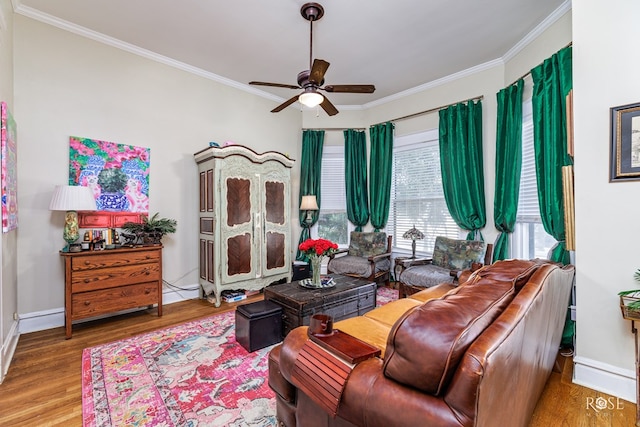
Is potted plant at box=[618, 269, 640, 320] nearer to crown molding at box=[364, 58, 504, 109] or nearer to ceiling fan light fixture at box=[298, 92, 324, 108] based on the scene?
ceiling fan light fixture at box=[298, 92, 324, 108]

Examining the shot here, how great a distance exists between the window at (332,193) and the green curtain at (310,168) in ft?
0.55

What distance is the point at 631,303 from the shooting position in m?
1.67

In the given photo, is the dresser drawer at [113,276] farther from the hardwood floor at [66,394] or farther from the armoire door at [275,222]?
the armoire door at [275,222]

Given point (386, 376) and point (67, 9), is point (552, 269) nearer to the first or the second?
point (386, 376)

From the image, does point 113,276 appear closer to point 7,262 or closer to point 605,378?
point 7,262

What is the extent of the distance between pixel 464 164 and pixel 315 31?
8.19ft

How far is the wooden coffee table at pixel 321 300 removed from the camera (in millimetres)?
2504

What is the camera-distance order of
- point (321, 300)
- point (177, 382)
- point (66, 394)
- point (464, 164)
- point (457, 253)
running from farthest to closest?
point (464, 164)
point (457, 253)
point (321, 300)
point (177, 382)
point (66, 394)

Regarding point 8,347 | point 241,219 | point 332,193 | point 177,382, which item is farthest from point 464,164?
point 8,347

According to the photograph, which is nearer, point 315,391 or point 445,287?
point 315,391

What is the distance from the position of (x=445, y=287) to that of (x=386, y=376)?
203 cm

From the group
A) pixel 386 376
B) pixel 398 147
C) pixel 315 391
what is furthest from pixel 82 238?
pixel 398 147

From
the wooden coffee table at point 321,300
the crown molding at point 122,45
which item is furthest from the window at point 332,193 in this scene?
the wooden coffee table at point 321,300

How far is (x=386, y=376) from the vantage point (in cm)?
93
